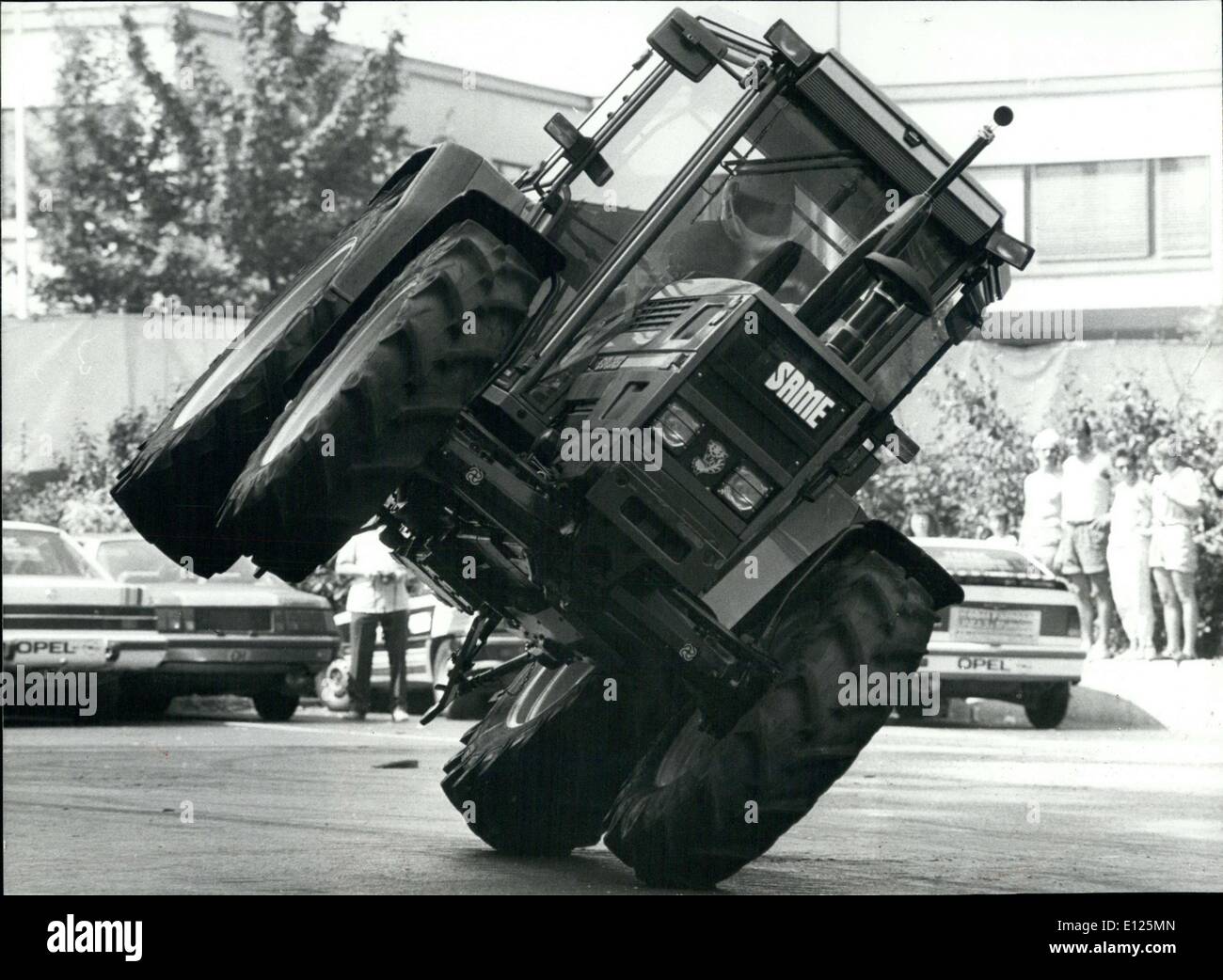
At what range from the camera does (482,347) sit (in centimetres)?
638

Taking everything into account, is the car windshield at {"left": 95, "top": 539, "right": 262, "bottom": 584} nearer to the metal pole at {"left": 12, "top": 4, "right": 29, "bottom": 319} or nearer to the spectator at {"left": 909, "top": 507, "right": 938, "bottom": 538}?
the spectator at {"left": 909, "top": 507, "right": 938, "bottom": 538}

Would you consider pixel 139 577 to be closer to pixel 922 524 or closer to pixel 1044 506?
pixel 922 524

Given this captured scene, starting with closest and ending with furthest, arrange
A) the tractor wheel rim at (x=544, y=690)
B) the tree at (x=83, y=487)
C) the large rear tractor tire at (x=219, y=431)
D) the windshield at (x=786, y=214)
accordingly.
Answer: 1. the large rear tractor tire at (x=219, y=431)
2. the windshield at (x=786, y=214)
3. the tractor wheel rim at (x=544, y=690)
4. the tree at (x=83, y=487)

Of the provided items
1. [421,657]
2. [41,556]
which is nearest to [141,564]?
[41,556]

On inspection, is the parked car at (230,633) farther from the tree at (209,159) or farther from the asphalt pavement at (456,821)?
the tree at (209,159)

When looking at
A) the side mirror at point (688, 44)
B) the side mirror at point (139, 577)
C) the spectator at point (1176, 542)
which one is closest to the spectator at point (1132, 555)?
the spectator at point (1176, 542)

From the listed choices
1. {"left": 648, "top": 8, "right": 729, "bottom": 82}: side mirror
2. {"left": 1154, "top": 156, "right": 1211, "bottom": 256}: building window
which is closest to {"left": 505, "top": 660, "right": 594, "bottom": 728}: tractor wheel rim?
{"left": 648, "top": 8, "right": 729, "bottom": 82}: side mirror

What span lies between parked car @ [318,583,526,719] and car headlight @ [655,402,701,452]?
31.9 feet

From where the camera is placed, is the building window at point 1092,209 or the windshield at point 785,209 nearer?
the windshield at point 785,209

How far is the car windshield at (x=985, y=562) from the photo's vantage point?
1591 centimetres

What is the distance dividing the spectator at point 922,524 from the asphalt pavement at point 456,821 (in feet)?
9.00
